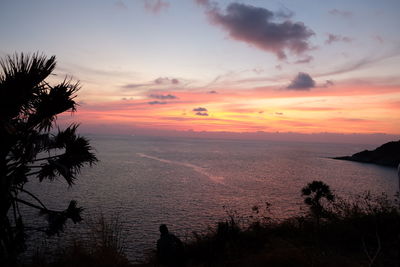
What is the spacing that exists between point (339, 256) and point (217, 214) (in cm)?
2173

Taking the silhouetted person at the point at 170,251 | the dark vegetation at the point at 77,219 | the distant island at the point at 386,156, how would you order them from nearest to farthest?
the silhouetted person at the point at 170,251
the dark vegetation at the point at 77,219
the distant island at the point at 386,156

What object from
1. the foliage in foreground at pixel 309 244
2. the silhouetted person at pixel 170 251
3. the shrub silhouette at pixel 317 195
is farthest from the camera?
the shrub silhouette at pixel 317 195

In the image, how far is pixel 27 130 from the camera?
7074 millimetres

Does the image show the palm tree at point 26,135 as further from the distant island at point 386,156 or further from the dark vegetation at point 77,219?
the distant island at point 386,156

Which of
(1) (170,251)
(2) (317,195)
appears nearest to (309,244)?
(2) (317,195)

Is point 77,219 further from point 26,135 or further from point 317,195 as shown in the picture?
point 317,195

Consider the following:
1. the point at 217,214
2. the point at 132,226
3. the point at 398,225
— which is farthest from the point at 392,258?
the point at 217,214

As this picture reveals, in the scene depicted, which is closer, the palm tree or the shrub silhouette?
the palm tree

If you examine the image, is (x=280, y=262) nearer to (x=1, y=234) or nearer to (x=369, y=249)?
(x=369, y=249)

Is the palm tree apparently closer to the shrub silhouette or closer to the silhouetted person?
the silhouetted person

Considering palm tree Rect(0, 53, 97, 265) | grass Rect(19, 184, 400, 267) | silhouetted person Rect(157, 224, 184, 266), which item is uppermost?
palm tree Rect(0, 53, 97, 265)

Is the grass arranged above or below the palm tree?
below

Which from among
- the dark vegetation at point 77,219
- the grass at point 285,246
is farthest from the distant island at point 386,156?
the dark vegetation at point 77,219

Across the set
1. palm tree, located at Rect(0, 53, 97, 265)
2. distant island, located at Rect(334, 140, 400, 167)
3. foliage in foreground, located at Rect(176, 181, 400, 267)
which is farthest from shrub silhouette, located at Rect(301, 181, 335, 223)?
distant island, located at Rect(334, 140, 400, 167)
